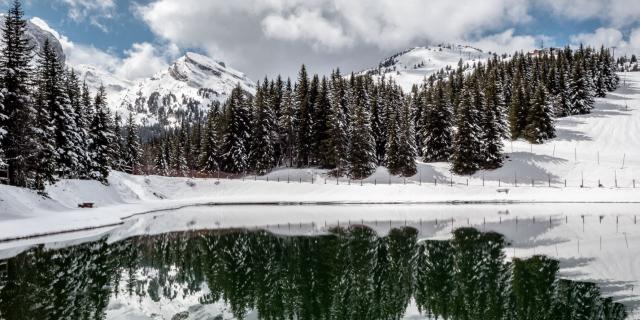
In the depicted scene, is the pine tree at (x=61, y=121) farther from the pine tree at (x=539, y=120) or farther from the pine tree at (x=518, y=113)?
the pine tree at (x=518, y=113)

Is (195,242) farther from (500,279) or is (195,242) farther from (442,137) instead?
(442,137)

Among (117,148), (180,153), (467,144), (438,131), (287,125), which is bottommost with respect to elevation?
(467,144)

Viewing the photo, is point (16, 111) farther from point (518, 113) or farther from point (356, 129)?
point (518, 113)

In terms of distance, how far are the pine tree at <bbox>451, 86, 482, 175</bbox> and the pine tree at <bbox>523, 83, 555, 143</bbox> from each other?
2209cm

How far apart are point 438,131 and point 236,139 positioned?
3310cm

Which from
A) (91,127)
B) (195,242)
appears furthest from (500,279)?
(91,127)

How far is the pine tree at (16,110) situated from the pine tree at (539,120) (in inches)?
3132

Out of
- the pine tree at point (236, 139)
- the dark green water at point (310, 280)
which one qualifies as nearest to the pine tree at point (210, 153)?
the pine tree at point (236, 139)

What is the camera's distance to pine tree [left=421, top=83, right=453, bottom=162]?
77000mm

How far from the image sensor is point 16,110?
1491 inches

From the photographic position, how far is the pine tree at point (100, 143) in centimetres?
5319

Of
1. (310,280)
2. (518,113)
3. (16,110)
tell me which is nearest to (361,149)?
(518,113)

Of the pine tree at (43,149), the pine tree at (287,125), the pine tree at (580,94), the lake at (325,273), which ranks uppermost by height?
the pine tree at (580,94)

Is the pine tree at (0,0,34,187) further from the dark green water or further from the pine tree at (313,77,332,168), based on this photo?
the pine tree at (313,77,332,168)
